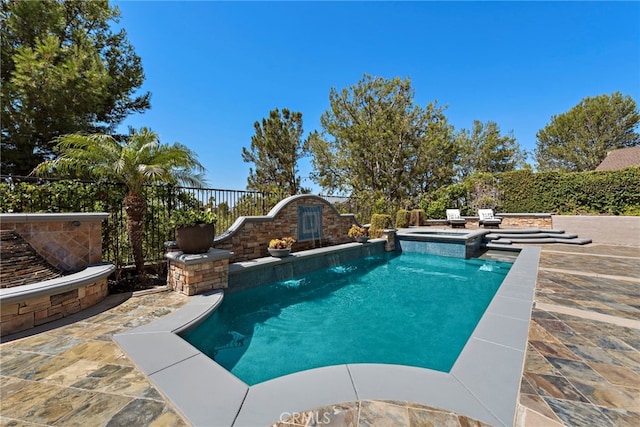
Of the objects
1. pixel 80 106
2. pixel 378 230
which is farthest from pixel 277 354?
pixel 80 106

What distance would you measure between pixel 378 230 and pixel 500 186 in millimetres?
10189

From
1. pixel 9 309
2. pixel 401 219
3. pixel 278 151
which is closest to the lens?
pixel 9 309

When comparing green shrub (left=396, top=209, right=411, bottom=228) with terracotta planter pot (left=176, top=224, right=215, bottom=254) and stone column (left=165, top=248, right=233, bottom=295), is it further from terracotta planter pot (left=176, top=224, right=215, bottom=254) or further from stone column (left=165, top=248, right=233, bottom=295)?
terracotta planter pot (left=176, top=224, right=215, bottom=254)

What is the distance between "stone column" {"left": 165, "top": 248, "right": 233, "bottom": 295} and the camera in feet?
14.1

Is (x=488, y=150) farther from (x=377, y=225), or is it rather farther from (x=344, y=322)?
(x=344, y=322)

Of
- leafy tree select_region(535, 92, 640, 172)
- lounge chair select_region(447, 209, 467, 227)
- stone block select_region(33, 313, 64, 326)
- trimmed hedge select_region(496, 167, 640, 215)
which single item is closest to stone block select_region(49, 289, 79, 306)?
stone block select_region(33, 313, 64, 326)

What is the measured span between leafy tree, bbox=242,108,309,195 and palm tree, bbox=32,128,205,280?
13609 mm

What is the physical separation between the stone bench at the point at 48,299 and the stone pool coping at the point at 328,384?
1246 mm

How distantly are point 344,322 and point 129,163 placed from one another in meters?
4.86

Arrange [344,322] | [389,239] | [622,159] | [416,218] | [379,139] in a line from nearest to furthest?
1. [344,322]
2. [389,239]
3. [416,218]
4. [622,159]
5. [379,139]

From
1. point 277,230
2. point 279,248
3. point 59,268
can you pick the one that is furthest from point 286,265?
point 59,268

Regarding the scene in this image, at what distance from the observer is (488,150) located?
2606 centimetres

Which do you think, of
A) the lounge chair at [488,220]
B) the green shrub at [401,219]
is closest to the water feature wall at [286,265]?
the green shrub at [401,219]

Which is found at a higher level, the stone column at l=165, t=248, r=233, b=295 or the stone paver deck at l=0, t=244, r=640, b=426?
the stone column at l=165, t=248, r=233, b=295
